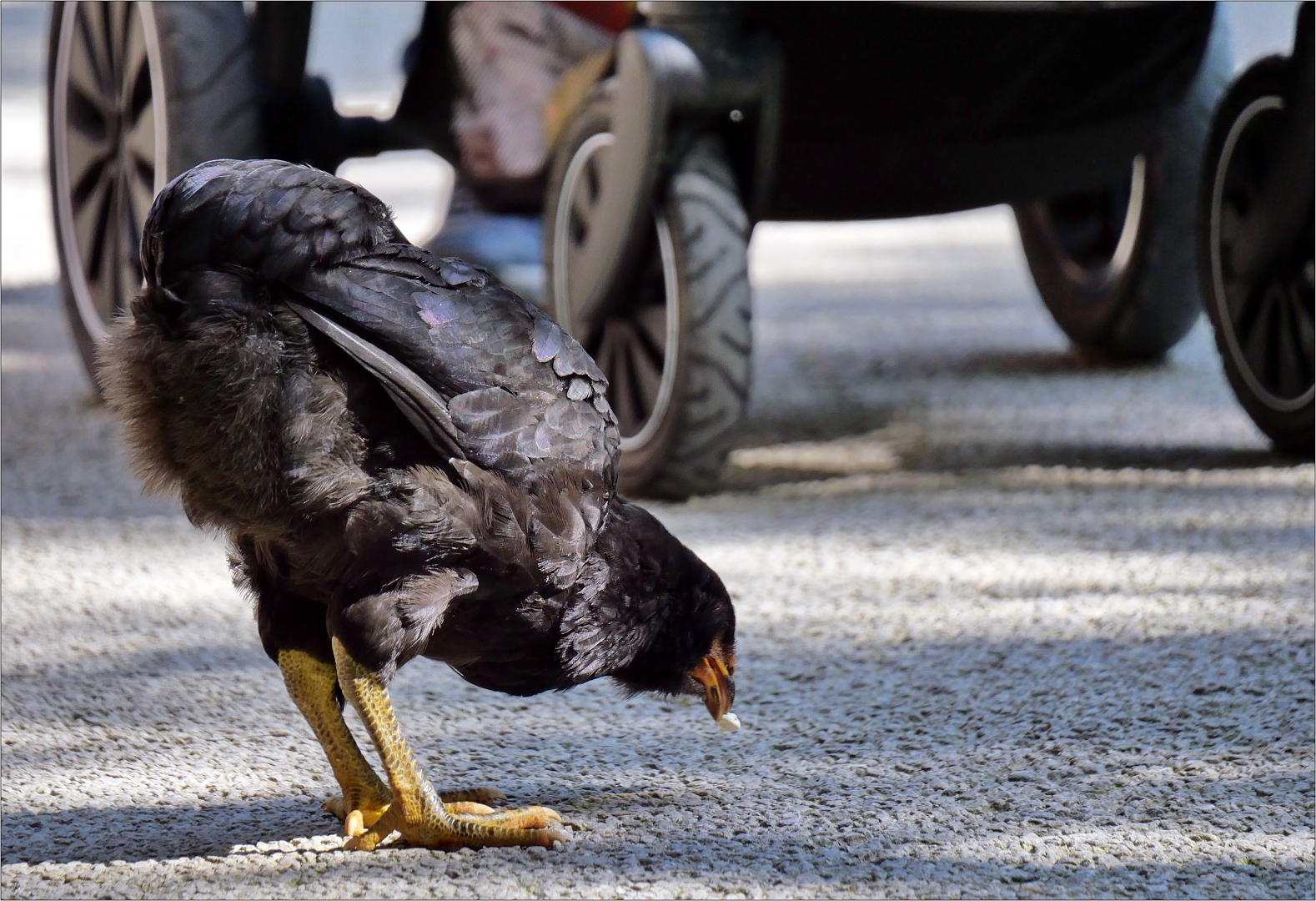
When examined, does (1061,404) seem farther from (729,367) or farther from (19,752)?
(19,752)

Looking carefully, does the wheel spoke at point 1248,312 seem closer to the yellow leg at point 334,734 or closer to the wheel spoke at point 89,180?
the yellow leg at point 334,734

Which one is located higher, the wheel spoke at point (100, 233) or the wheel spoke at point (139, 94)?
the wheel spoke at point (139, 94)

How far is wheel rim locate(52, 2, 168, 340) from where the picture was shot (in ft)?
17.4

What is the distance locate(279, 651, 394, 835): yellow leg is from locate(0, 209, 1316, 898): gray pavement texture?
88 millimetres

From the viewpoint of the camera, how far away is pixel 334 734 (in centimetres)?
276

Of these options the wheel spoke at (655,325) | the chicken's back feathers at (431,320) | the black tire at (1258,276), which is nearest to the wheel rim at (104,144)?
the wheel spoke at (655,325)

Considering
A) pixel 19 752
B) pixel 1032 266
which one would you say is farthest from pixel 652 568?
pixel 1032 266

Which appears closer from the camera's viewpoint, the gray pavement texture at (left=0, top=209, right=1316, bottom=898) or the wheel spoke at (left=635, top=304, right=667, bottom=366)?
the gray pavement texture at (left=0, top=209, right=1316, bottom=898)

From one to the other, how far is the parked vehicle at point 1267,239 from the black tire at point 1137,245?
47 centimetres

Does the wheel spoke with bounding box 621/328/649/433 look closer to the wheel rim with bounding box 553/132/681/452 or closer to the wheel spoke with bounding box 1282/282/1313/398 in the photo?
the wheel rim with bounding box 553/132/681/452

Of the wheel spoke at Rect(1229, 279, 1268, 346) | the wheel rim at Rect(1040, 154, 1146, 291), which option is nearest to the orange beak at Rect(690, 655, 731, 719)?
the wheel spoke at Rect(1229, 279, 1268, 346)

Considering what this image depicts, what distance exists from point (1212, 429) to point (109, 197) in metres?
4.00

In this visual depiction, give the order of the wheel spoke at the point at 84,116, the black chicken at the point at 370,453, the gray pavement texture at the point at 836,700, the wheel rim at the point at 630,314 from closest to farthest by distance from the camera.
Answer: the black chicken at the point at 370,453
the gray pavement texture at the point at 836,700
the wheel rim at the point at 630,314
the wheel spoke at the point at 84,116

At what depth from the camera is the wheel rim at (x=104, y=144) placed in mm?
5297
